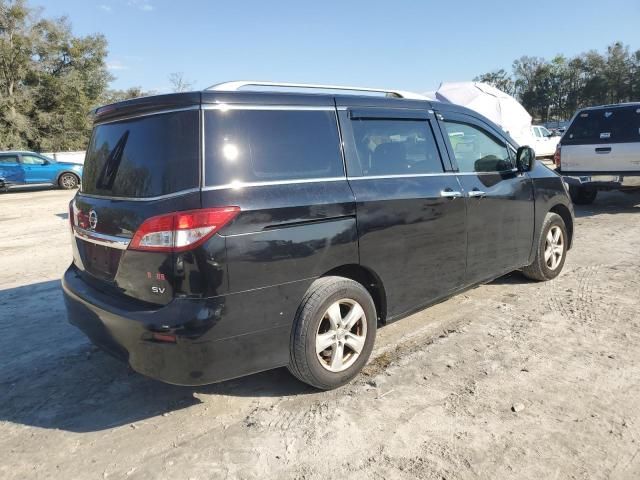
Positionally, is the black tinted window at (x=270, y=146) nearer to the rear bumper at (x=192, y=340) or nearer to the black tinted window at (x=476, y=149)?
the rear bumper at (x=192, y=340)

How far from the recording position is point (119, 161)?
3.24m

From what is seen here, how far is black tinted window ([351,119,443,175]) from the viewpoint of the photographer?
3.64 m

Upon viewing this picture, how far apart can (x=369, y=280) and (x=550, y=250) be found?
2890 millimetres

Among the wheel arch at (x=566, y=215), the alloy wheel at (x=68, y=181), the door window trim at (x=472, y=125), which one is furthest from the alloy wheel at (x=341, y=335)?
the alloy wheel at (x=68, y=181)

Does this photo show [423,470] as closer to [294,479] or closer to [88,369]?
[294,479]

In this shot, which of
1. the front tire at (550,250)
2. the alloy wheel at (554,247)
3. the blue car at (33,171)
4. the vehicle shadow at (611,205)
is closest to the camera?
the front tire at (550,250)

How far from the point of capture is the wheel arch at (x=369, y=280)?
3.47m

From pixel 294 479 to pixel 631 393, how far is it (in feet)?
7.35

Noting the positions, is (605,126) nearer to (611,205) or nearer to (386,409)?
(611,205)

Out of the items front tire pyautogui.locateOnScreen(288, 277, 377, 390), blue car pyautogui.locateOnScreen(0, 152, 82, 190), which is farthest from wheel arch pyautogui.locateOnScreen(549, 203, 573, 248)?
blue car pyautogui.locateOnScreen(0, 152, 82, 190)

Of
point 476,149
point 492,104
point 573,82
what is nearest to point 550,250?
point 476,149

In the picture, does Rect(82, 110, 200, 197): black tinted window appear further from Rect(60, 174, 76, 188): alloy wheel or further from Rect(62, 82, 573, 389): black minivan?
Rect(60, 174, 76, 188): alloy wheel

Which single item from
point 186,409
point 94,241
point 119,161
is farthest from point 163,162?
point 186,409

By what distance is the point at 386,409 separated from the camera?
319cm
